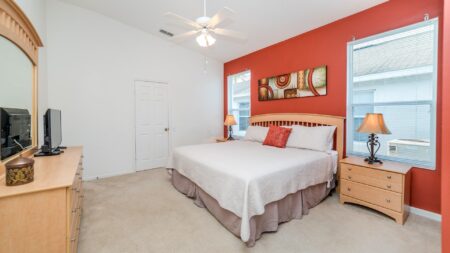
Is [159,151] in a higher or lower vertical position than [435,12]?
lower

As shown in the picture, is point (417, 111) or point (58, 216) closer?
point (58, 216)

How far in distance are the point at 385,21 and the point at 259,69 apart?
2370 mm

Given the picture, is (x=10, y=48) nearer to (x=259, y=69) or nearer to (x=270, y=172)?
(x=270, y=172)

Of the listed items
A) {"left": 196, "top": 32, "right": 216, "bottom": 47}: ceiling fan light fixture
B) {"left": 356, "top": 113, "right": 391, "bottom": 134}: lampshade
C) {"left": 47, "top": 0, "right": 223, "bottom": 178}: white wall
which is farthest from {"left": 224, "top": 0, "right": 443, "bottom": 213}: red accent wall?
{"left": 196, "top": 32, "right": 216, "bottom": 47}: ceiling fan light fixture

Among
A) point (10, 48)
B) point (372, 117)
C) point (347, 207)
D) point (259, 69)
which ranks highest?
point (259, 69)

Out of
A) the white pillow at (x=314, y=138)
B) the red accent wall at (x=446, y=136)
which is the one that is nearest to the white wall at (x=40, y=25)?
the red accent wall at (x=446, y=136)

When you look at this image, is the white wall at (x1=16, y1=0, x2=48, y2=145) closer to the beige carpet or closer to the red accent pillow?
the beige carpet

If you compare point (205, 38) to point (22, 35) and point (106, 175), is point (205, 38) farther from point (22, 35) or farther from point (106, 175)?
point (106, 175)

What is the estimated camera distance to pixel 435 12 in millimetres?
2371

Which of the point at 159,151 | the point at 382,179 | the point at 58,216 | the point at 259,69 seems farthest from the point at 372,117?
the point at 159,151

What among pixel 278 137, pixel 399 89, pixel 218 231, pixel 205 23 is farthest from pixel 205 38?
pixel 399 89

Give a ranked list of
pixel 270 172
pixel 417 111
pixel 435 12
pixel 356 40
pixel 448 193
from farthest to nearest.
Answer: pixel 356 40 → pixel 417 111 → pixel 435 12 → pixel 270 172 → pixel 448 193

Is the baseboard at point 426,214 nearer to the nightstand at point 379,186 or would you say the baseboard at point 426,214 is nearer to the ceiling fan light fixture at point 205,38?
the nightstand at point 379,186

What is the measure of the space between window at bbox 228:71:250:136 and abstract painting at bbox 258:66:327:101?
1.92ft
